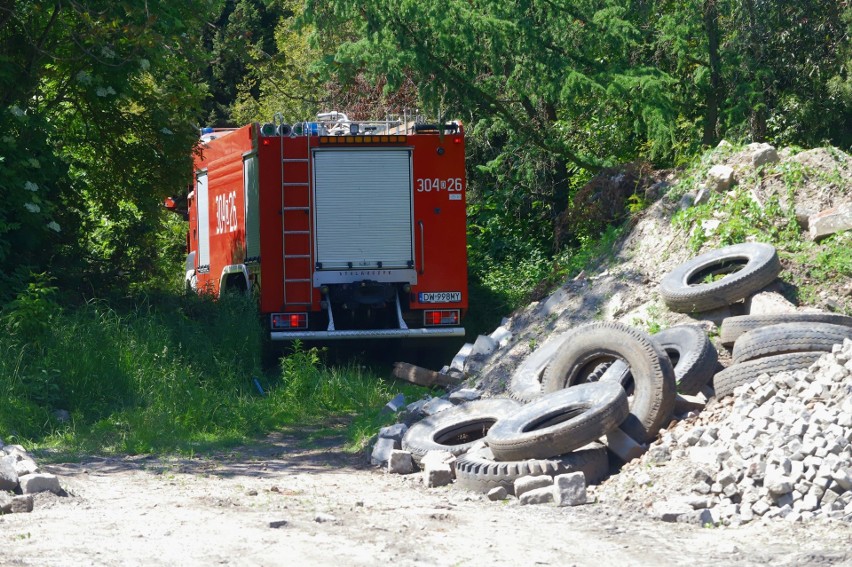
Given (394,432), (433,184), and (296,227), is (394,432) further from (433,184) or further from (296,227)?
(433,184)

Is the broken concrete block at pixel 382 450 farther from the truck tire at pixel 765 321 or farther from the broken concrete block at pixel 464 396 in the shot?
the truck tire at pixel 765 321

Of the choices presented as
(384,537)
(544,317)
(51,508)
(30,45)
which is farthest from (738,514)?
(30,45)

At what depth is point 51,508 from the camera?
7.52 meters

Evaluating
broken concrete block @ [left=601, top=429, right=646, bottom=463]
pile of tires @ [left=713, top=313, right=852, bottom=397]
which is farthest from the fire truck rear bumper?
broken concrete block @ [left=601, top=429, right=646, bottom=463]

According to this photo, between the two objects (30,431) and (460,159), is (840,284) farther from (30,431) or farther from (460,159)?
(30,431)

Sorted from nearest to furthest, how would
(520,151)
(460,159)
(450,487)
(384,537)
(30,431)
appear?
(384,537), (450,487), (30,431), (460,159), (520,151)

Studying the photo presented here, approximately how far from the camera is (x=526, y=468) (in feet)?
26.1

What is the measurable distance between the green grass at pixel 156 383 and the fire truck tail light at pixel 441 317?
1.12m

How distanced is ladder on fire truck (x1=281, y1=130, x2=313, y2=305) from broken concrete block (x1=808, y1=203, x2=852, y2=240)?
20.0 ft

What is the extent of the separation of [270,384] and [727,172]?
6109mm

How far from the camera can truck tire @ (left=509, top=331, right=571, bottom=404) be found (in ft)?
32.6

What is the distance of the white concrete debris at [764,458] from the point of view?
6855mm

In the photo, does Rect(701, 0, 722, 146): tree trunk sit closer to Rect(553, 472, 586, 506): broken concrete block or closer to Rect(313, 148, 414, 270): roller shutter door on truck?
Rect(313, 148, 414, 270): roller shutter door on truck

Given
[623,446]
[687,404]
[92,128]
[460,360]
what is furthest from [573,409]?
[92,128]
